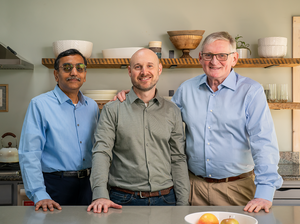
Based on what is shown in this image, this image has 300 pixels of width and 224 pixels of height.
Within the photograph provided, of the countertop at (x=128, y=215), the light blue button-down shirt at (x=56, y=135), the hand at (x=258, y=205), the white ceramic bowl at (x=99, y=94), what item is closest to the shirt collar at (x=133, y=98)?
the light blue button-down shirt at (x=56, y=135)

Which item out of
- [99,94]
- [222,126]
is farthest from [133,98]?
[99,94]

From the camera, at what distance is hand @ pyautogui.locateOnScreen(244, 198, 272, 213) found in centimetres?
136

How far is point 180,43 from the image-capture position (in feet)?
9.96

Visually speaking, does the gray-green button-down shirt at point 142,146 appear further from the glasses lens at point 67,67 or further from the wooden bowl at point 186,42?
the wooden bowl at point 186,42

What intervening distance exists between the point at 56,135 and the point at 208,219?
1.03m

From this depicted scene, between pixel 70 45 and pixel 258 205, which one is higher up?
pixel 70 45

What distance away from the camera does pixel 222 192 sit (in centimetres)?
185

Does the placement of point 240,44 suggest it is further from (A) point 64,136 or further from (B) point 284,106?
(A) point 64,136

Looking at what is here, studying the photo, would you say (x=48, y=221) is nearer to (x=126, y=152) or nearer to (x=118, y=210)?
(x=118, y=210)

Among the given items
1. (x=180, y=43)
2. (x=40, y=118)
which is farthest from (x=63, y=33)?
(x=40, y=118)

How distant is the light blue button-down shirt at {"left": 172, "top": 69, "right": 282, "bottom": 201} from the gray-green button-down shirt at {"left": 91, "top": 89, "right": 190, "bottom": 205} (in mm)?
112

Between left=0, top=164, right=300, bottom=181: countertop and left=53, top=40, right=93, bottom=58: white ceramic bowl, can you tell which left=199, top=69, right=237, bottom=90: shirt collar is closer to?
left=0, top=164, right=300, bottom=181: countertop

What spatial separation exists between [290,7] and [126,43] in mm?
1750

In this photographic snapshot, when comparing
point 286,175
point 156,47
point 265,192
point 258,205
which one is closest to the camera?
point 258,205
